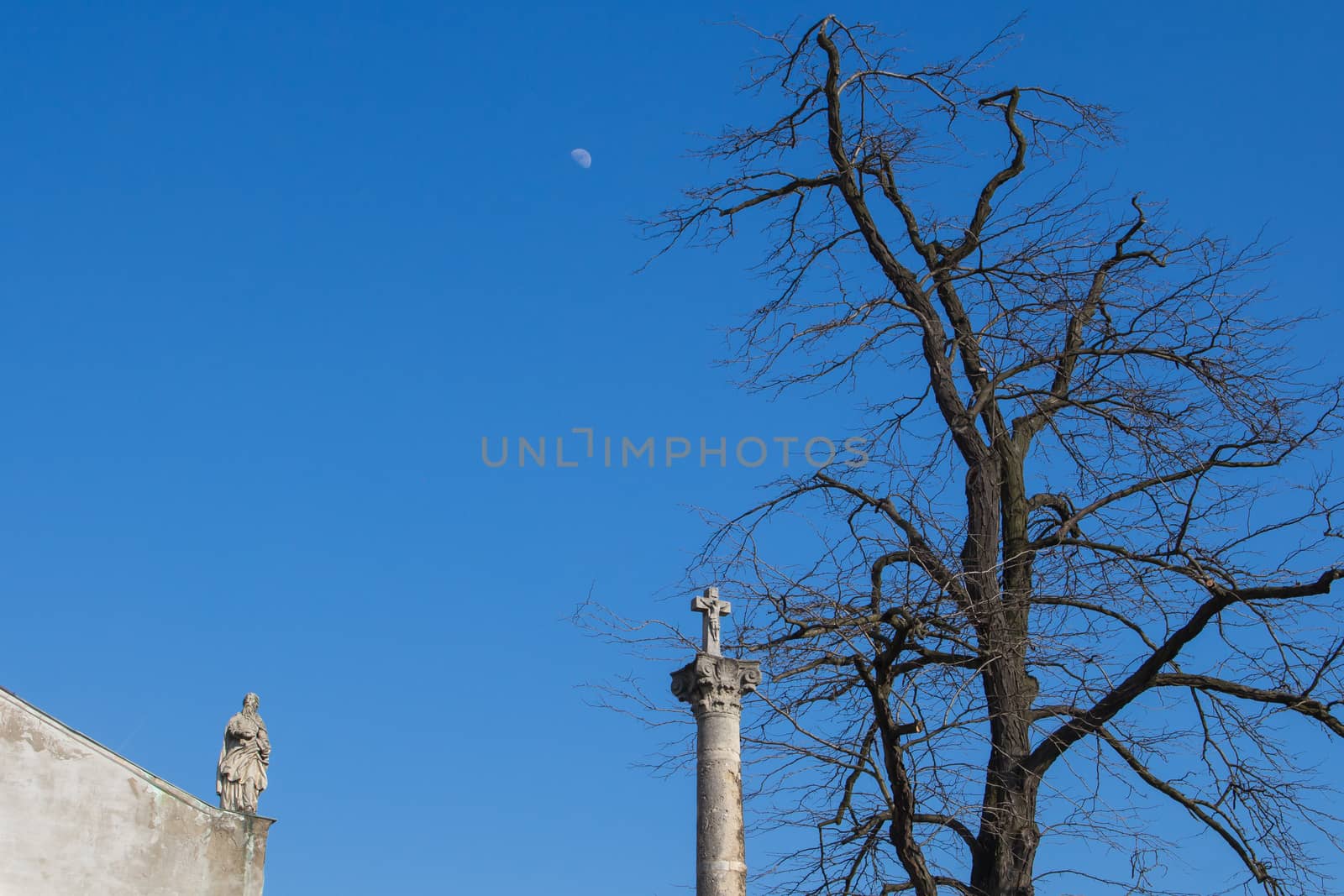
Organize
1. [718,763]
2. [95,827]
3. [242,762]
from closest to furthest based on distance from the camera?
1. [718,763]
2. [95,827]
3. [242,762]

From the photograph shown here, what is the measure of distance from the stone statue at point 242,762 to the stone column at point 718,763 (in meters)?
6.28

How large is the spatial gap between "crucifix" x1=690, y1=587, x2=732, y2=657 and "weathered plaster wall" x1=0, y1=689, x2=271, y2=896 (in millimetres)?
6870

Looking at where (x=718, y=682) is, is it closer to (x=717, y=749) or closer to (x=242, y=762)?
(x=717, y=749)

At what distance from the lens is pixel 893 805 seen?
11812 millimetres

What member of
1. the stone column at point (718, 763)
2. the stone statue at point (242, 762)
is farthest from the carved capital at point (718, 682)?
the stone statue at point (242, 762)

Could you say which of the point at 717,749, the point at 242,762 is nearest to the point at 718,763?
the point at 717,749

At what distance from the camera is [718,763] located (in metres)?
12.5

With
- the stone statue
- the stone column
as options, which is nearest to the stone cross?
the stone column

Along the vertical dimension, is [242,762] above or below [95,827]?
above

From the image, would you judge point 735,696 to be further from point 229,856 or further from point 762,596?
point 229,856

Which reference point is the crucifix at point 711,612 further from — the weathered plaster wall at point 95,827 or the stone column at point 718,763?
the weathered plaster wall at point 95,827

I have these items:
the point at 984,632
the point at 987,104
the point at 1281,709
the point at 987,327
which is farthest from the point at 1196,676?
the point at 987,104

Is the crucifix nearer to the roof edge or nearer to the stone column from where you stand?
the stone column

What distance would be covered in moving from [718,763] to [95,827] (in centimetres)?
757
